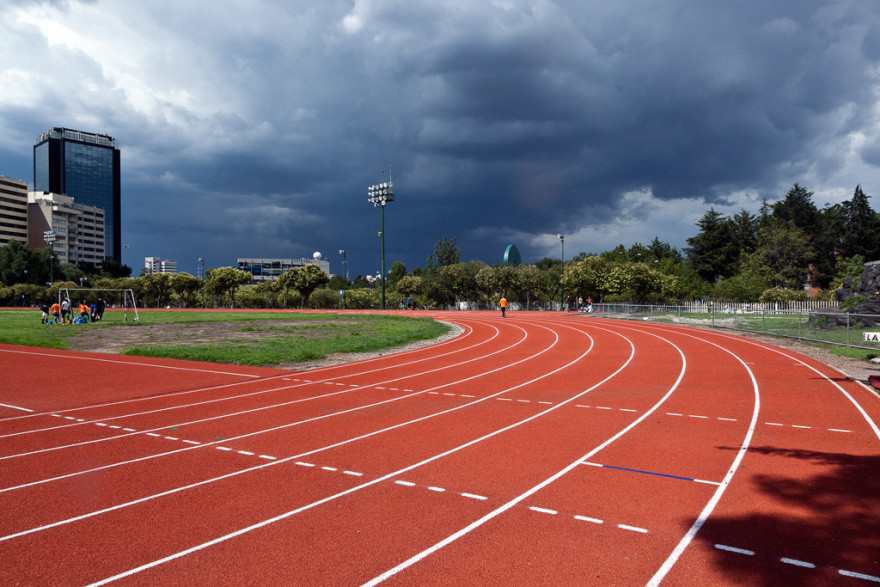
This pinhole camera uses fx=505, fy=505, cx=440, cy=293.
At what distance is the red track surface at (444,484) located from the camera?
3814mm

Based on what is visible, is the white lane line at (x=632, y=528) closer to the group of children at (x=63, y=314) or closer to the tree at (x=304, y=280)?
the group of children at (x=63, y=314)

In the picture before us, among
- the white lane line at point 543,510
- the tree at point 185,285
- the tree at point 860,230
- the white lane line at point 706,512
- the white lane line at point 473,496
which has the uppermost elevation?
the tree at point 860,230

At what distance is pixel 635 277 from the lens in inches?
1652

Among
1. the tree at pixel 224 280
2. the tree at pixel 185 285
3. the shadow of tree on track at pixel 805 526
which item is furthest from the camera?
the tree at pixel 185 285

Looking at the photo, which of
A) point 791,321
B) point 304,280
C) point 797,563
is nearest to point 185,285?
point 304,280

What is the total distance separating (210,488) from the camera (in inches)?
213

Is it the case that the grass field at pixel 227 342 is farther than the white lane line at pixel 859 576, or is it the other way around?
the grass field at pixel 227 342

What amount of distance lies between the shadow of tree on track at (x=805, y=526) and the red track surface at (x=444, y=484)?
22 mm

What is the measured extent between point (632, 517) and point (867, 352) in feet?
53.4

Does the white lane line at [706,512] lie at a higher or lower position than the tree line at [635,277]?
lower

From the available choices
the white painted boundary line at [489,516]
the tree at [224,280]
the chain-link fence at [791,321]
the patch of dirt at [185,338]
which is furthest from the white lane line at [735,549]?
the tree at [224,280]

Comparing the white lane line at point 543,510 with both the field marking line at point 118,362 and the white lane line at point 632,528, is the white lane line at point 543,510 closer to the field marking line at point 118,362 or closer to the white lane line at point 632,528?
the white lane line at point 632,528

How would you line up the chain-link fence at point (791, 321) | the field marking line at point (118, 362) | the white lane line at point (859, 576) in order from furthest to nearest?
the chain-link fence at point (791, 321), the field marking line at point (118, 362), the white lane line at point (859, 576)

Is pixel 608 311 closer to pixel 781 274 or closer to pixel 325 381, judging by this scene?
pixel 325 381
